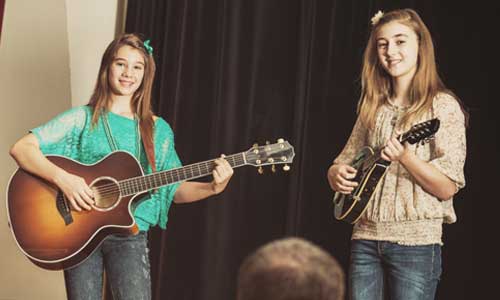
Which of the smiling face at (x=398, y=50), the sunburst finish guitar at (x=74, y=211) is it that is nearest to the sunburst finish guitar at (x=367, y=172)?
the smiling face at (x=398, y=50)

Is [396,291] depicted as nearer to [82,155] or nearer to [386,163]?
[386,163]

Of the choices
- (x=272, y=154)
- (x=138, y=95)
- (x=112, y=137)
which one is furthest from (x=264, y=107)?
(x=112, y=137)

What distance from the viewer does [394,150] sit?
7.54 ft

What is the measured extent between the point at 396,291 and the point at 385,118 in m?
0.62

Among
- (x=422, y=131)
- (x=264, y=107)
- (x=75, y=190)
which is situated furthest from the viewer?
(x=264, y=107)

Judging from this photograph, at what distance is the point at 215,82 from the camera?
12.7ft

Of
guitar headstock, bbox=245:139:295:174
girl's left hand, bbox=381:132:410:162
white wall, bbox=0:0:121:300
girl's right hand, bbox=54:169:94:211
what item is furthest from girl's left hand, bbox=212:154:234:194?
white wall, bbox=0:0:121:300

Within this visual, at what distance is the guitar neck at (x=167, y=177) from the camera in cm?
267

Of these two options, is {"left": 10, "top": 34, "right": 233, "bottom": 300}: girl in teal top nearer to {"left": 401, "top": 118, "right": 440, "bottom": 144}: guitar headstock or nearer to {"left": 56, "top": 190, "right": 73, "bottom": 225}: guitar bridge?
{"left": 56, "top": 190, "right": 73, "bottom": 225}: guitar bridge

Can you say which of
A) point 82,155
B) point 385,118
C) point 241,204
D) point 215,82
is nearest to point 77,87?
point 215,82

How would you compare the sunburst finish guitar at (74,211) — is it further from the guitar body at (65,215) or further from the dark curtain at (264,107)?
the dark curtain at (264,107)

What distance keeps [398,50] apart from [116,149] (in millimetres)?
1146

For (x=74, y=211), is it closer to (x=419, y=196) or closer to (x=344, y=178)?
(x=344, y=178)

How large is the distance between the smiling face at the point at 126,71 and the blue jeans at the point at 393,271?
1.12 m
